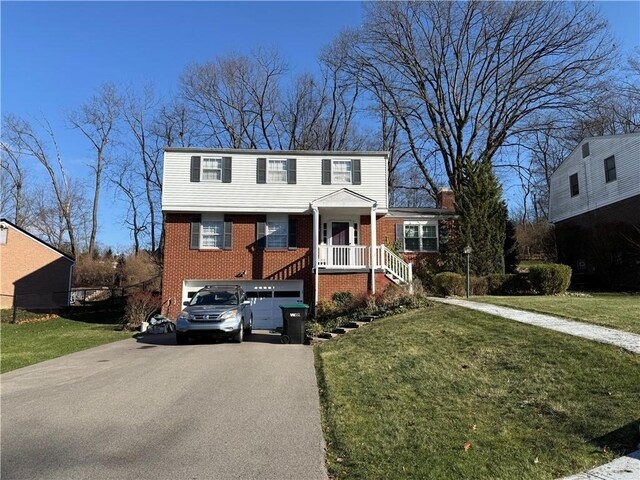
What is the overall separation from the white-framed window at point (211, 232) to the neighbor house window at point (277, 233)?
6.90ft

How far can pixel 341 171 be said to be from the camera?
2084cm

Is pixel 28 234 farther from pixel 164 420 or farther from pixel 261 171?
pixel 164 420

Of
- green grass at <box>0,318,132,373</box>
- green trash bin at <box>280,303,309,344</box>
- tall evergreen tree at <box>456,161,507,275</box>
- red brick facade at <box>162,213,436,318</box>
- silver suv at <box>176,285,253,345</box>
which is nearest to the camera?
green grass at <box>0,318,132,373</box>

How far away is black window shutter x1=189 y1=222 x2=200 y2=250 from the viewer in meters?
19.8

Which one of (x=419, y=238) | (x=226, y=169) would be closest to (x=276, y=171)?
(x=226, y=169)

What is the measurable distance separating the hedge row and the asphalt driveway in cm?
1000

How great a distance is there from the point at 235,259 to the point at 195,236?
2069 millimetres

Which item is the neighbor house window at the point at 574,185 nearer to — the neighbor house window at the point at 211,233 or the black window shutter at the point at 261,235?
the black window shutter at the point at 261,235

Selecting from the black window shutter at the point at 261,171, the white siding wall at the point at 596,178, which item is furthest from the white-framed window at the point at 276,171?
the white siding wall at the point at 596,178

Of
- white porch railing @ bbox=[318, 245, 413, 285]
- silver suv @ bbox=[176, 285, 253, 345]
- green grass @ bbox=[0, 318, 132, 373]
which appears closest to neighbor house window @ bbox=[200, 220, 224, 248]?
white porch railing @ bbox=[318, 245, 413, 285]

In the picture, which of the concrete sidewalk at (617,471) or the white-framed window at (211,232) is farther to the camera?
the white-framed window at (211,232)

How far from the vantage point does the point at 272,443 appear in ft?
15.7

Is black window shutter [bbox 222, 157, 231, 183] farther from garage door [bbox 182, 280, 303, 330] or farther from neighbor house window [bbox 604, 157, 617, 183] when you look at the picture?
neighbor house window [bbox 604, 157, 617, 183]

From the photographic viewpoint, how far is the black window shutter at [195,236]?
779 inches
